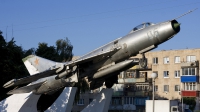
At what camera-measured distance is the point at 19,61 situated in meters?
32.2

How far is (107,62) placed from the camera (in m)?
22.1

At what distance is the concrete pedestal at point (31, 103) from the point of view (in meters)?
22.7

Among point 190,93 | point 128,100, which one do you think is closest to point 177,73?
point 190,93

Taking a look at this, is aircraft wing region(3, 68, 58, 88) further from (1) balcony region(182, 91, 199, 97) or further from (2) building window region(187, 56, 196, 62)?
(2) building window region(187, 56, 196, 62)

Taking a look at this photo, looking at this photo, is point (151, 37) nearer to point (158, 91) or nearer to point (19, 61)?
point (19, 61)

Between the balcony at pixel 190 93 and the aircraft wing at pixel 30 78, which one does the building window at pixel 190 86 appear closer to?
the balcony at pixel 190 93

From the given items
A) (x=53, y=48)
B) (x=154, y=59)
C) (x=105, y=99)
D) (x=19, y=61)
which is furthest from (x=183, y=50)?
(x=105, y=99)

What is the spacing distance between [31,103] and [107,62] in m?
5.56

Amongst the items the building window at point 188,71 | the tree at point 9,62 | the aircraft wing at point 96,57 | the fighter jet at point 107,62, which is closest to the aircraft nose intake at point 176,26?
the fighter jet at point 107,62

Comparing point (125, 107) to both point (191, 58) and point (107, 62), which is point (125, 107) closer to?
point (191, 58)

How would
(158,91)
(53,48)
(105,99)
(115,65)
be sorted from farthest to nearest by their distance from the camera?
1. (158,91)
2. (53,48)
3. (105,99)
4. (115,65)

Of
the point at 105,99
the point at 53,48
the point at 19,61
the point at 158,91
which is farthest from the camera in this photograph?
the point at 158,91

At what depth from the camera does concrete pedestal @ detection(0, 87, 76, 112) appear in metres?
22.7

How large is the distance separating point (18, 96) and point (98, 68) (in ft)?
17.8
